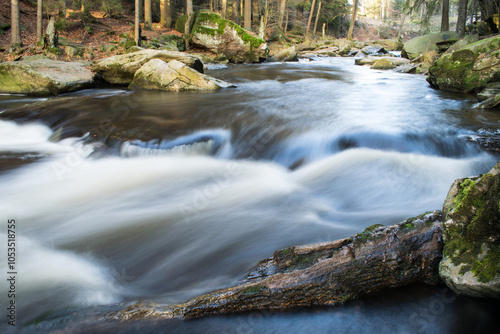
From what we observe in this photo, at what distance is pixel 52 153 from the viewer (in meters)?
5.82

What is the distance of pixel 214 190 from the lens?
15.3ft

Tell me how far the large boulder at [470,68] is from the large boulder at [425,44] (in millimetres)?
7824

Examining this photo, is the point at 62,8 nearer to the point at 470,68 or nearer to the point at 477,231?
the point at 470,68

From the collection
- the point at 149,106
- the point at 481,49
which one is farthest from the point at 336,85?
the point at 149,106

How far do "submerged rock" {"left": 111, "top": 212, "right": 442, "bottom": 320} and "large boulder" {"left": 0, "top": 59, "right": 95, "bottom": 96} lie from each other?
30.2ft

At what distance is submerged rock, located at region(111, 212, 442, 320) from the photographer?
221cm

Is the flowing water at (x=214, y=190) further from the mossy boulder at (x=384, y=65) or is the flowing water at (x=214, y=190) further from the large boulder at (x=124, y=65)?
the mossy boulder at (x=384, y=65)

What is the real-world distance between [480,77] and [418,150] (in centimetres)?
481

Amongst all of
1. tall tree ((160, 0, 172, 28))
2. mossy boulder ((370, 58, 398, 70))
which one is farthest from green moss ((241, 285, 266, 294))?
tall tree ((160, 0, 172, 28))

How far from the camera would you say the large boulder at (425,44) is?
16.8 metres

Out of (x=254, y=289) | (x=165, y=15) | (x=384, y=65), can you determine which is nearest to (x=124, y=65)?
(x=254, y=289)

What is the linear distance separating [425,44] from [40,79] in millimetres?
17925

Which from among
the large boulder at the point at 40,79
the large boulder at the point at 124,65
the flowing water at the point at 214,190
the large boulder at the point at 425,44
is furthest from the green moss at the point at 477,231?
the large boulder at the point at 425,44

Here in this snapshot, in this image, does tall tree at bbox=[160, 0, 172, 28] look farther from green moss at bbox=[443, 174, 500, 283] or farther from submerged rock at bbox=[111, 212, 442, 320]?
green moss at bbox=[443, 174, 500, 283]
